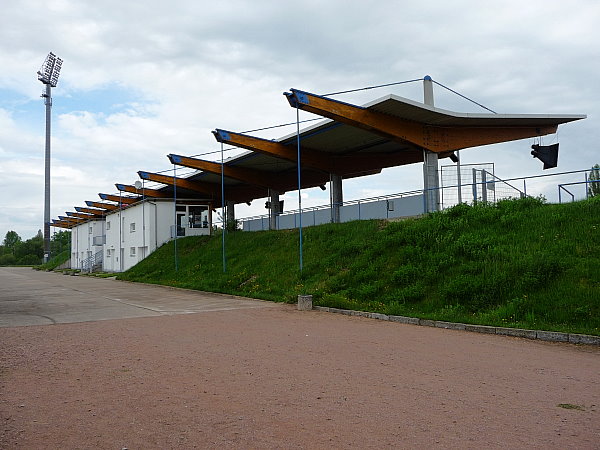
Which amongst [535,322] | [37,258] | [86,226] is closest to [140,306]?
[535,322]

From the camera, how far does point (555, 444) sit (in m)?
4.81

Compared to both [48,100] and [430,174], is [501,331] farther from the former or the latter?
[48,100]

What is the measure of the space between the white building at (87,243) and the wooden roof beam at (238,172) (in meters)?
26.0

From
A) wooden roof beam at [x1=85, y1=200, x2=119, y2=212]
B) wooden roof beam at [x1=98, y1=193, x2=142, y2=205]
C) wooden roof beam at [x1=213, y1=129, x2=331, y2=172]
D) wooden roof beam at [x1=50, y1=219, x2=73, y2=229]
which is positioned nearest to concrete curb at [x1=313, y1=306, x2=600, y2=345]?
wooden roof beam at [x1=213, y1=129, x2=331, y2=172]

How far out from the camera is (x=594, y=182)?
1939cm

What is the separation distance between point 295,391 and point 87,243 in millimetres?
65065

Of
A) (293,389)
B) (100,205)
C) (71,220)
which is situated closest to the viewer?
(293,389)

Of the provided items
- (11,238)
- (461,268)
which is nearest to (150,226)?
(461,268)

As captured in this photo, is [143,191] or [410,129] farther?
[143,191]

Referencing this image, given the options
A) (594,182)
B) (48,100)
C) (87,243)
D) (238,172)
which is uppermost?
(48,100)

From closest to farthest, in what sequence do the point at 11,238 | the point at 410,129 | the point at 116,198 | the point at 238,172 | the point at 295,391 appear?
the point at 295,391 → the point at 410,129 → the point at 238,172 → the point at 116,198 → the point at 11,238

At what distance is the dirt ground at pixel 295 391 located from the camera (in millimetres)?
5020

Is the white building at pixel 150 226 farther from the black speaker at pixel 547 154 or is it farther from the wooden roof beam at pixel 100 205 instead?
the black speaker at pixel 547 154

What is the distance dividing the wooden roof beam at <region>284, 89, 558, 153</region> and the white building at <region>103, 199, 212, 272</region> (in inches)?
1008
